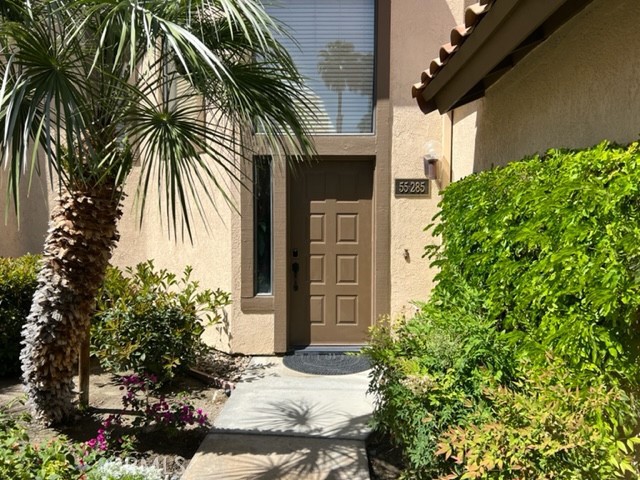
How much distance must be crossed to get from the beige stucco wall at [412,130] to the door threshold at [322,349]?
0.75 metres

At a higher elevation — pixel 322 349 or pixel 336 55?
pixel 336 55

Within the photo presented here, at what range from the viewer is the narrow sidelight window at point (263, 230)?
617cm

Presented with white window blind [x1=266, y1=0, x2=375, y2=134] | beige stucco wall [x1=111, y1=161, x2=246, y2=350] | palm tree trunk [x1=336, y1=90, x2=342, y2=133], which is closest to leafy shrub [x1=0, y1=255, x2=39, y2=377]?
beige stucco wall [x1=111, y1=161, x2=246, y2=350]

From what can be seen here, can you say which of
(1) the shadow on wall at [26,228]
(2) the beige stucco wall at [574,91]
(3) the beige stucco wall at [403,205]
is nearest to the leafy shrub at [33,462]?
(3) the beige stucco wall at [403,205]

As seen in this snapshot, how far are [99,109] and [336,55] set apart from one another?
368 cm

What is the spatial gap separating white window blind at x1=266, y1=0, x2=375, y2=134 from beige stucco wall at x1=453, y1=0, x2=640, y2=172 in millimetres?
1773

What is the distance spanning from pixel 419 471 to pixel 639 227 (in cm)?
178

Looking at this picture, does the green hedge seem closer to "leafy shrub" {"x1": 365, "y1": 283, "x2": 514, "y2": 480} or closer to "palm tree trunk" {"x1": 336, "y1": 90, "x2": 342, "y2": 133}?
"leafy shrub" {"x1": 365, "y1": 283, "x2": 514, "y2": 480}

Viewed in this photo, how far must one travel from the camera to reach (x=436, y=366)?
2.79 m

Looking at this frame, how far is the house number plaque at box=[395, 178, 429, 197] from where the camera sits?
609 centimetres

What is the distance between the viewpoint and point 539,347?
254 centimetres

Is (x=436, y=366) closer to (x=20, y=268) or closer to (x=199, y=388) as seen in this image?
(x=199, y=388)

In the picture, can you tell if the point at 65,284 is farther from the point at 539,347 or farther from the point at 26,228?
the point at 26,228

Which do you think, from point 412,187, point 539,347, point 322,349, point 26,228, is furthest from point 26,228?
point 539,347
